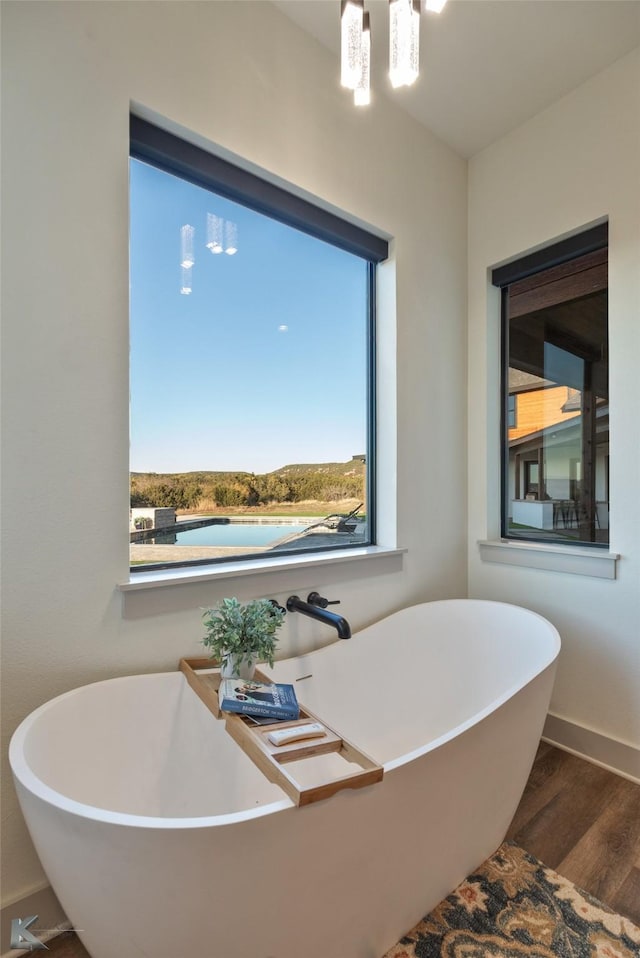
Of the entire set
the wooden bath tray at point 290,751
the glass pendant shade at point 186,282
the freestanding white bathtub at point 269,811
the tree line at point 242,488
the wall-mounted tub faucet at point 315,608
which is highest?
the glass pendant shade at point 186,282

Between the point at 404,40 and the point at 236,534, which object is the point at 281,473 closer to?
the point at 236,534

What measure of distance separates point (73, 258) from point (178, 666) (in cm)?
127

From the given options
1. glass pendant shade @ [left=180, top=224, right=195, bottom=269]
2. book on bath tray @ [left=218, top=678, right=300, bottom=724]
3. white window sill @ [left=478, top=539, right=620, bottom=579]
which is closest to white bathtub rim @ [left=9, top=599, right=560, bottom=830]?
book on bath tray @ [left=218, top=678, right=300, bottom=724]

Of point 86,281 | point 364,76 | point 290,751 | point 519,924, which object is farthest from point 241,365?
point 519,924

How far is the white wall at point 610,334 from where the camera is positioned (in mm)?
1876

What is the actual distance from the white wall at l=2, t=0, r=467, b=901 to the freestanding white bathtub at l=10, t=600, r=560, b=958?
176 millimetres

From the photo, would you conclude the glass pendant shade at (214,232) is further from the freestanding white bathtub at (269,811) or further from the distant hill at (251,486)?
the freestanding white bathtub at (269,811)

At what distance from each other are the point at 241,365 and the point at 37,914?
1.79 meters

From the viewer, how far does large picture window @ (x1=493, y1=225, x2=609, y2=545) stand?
209cm

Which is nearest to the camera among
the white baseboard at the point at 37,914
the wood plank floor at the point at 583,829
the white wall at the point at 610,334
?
the white baseboard at the point at 37,914

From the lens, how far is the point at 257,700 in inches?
48.3

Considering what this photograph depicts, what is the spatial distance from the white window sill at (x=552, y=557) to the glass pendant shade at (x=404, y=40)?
1.86m

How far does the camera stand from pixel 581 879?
53.5 inches

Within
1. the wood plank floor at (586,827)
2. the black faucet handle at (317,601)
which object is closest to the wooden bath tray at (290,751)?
the black faucet handle at (317,601)
